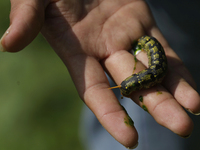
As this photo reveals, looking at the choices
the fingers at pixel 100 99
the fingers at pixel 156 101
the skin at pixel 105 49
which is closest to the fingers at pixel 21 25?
the skin at pixel 105 49

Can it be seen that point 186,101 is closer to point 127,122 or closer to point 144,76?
point 144,76

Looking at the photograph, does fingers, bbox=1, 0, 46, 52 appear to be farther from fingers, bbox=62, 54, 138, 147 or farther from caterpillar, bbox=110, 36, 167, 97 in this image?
caterpillar, bbox=110, 36, 167, 97

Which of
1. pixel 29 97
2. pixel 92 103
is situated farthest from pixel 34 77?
pixel 92 103

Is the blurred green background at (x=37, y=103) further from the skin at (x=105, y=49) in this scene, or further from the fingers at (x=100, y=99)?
the fingers at (x=100, y=99)

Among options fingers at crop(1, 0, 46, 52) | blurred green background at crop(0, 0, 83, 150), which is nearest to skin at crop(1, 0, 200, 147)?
fingers at crop(1, 0, 46, 52)

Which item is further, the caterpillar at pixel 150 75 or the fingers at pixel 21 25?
the caterpillar at pixel 150 75

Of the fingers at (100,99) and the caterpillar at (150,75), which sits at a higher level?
the fingers at (100,99)

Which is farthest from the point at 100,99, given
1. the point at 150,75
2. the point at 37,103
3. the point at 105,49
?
the point at 37,103

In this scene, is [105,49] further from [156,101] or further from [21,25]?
[21,25]
